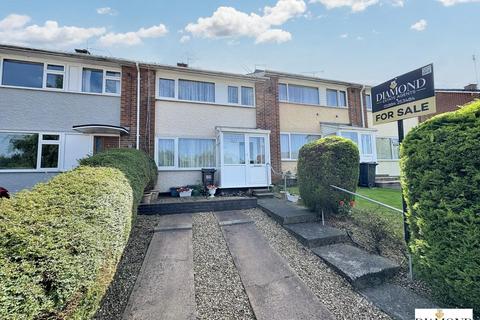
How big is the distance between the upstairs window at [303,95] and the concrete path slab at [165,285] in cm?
1082

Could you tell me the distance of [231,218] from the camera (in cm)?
670

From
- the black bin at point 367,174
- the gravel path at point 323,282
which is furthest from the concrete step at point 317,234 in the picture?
the black bin at point 367,174

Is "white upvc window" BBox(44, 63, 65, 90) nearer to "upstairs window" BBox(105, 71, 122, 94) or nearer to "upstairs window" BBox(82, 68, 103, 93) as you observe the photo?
"upstairs window" BBox(82, 68, 103, 93)

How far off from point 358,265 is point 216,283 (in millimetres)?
2368

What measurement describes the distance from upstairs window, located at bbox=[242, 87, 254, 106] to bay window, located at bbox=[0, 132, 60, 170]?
885 cm

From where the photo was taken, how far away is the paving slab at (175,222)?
227 inches

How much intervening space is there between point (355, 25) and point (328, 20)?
3.69ft

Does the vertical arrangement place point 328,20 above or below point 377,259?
above

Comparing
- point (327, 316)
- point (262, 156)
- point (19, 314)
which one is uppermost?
point (262, 156)

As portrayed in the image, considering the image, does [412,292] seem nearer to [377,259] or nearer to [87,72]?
[377,259]

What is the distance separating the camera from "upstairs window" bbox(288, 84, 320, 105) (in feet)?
42.6

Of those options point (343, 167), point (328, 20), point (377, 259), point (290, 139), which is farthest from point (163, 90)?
point (377, 259)

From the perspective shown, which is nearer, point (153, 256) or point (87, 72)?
point (153, 256)

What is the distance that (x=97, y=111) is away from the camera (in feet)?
31.8
